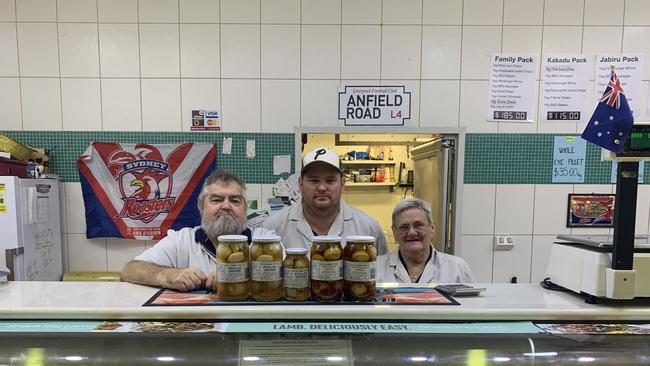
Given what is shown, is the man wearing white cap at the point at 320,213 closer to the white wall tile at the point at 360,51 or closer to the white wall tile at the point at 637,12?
the white wall tile at the point at 360,51

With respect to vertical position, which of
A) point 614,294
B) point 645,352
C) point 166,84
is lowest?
point 645,352

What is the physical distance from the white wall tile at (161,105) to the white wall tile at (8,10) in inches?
43.9

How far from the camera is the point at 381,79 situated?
2.96m

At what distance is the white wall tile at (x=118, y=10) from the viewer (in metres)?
2.87

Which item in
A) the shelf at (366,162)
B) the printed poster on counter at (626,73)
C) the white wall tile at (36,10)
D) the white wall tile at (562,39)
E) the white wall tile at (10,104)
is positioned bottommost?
the shelf at (366,162)

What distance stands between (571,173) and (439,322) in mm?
2688

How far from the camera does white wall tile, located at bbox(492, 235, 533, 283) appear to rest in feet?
10.0

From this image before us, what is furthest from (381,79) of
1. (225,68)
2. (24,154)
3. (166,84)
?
(24,154)

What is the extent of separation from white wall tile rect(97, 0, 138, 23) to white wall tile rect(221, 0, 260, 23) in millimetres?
688

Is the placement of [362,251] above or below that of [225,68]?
below

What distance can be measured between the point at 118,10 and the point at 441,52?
2.55 m

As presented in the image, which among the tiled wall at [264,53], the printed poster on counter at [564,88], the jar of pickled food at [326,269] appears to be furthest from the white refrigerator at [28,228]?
the printed poster on counter at [564,88]

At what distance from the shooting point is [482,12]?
2.91m

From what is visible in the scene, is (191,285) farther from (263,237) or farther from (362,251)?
(362,251)
